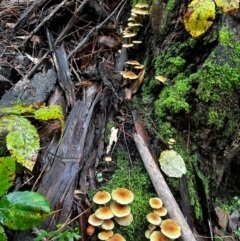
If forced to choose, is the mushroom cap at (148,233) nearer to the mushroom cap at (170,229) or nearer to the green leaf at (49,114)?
the mushroom cap at (170,229)

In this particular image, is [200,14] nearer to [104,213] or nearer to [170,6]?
[170,6]

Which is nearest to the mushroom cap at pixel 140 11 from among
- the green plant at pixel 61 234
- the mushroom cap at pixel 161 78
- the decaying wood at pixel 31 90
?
the mushroom cap at pixel 161 78

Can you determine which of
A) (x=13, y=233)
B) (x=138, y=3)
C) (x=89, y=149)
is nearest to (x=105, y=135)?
(x=89, y=149)

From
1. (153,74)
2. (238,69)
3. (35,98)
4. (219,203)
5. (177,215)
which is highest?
(238,69)

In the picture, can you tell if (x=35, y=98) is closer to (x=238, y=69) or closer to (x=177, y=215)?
(x=177, y=215)

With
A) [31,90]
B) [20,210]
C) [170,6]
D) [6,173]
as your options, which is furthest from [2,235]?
[170,6]

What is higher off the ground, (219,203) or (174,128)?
(174,128)

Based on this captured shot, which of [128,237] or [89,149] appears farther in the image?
[89,149]
